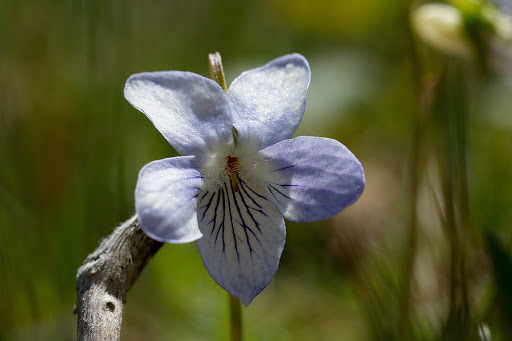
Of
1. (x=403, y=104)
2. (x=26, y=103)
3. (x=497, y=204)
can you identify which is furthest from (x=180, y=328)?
(x=403, y=104)

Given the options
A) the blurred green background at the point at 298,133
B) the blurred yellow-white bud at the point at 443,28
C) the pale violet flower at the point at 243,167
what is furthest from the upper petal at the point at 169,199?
Result: the blurred yellow-white bud at the point at 443,28

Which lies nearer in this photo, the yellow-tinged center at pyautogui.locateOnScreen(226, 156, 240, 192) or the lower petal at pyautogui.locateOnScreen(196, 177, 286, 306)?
the lower petal at pyautogui.locateOnScreen(196, 177, 286, 306)

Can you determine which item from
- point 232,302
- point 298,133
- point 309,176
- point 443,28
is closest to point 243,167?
point 309,176

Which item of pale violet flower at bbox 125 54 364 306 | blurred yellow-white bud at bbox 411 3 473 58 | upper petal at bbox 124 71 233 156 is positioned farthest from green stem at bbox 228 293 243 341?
blurred yellow-white bud at bbox 411 3 473 58

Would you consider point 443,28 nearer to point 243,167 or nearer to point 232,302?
point 243,167

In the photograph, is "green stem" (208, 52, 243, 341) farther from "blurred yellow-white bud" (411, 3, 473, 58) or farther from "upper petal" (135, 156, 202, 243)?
"blurred yellow-white bud" (411, 3, 473, 58)

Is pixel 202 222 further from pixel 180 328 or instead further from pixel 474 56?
pixel 474 56

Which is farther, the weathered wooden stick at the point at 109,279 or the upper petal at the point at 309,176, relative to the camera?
the upper petal at the point at 309,176

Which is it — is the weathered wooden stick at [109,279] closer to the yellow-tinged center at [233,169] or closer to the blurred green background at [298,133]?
the yellow-tinged center at [233,169]
